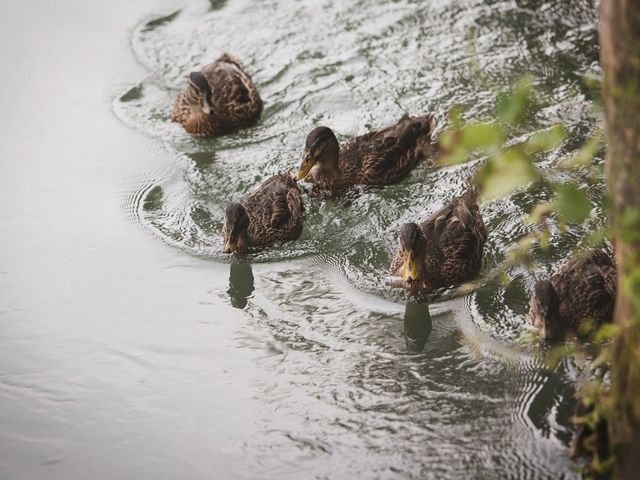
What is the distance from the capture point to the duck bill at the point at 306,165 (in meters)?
8.02

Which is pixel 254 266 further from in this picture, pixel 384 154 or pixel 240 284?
pixel 384 154

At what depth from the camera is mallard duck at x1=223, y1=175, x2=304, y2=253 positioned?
7340 mm

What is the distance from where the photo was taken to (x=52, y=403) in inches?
234

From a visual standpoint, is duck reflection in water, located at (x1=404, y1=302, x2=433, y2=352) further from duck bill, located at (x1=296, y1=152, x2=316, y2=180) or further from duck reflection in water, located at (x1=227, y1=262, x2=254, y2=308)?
duck bill, located at (x1=296, y1=152, x2=316, y2=180)

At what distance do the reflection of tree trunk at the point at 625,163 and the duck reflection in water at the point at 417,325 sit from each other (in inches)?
74.3

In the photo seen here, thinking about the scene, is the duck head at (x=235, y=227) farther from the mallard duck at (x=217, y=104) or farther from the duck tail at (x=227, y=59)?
the duck tail at (x=227, y=59)

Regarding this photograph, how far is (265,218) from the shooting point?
7539mm

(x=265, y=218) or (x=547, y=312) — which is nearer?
(x=547, y=312)

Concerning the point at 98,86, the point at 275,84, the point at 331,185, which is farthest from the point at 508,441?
the point at 98,86

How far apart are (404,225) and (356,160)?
1.52 m

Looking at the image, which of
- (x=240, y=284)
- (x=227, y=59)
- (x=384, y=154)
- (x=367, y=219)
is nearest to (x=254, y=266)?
(x=240, y=284)

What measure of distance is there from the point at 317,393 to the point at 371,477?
2.61 ft

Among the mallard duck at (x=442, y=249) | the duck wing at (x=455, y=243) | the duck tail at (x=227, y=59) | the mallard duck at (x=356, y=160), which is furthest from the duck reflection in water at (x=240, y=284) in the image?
the duck tail at (x=227, y=59)

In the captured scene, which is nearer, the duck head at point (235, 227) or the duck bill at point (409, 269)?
the duck bill at point (409, 269)
